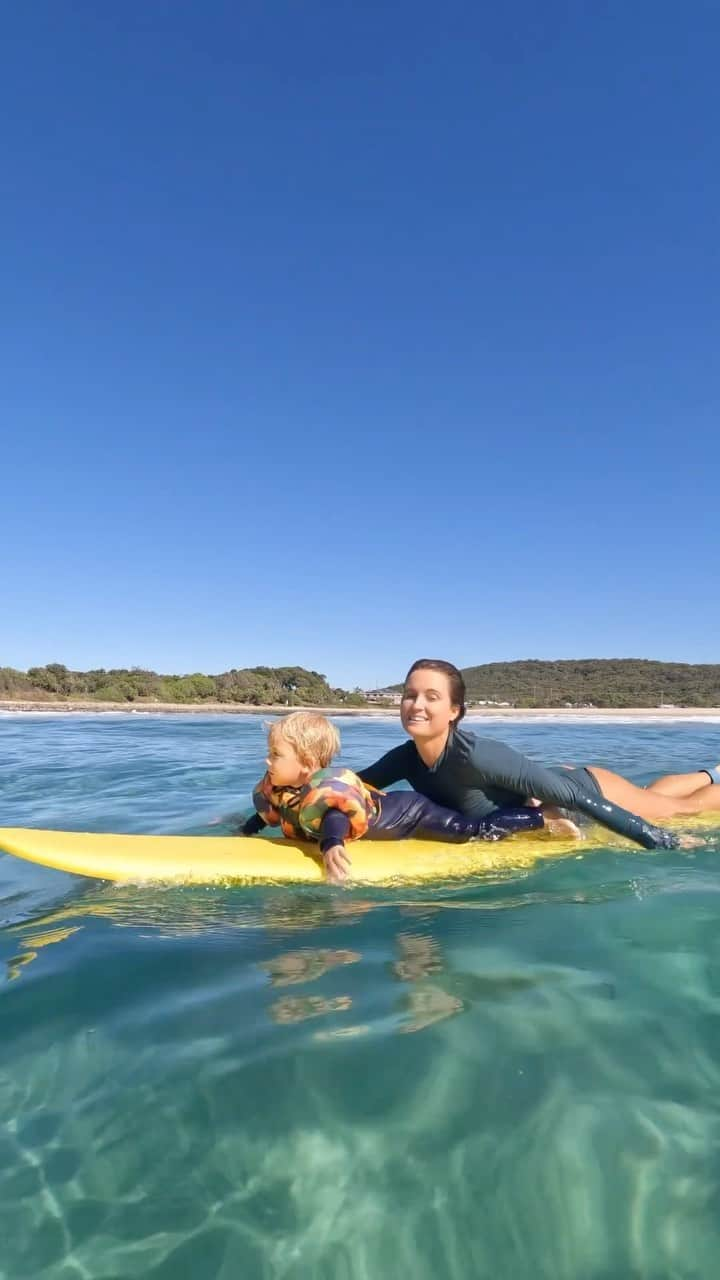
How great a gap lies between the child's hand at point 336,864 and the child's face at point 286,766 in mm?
522

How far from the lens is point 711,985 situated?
7.19 ft

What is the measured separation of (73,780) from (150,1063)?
6.56m

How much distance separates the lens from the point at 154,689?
4403 cm

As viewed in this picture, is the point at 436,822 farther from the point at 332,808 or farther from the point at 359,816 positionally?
the point at 332,808

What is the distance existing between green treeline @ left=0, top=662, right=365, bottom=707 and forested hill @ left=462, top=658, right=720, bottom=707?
12913mm

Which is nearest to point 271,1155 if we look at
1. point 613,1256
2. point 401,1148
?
point 401,1148

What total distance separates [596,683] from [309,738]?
71603 mm

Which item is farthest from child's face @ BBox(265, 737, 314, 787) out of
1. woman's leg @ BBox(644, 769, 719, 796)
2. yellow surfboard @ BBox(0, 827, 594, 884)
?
woman's leg @ BBox(644, 769, 719, 796)

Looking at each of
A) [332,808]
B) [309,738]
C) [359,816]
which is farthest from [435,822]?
[309,738]

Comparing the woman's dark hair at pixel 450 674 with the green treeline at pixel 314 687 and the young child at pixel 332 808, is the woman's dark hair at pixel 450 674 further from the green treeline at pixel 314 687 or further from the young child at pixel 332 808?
the green treeline at pixel 314 687

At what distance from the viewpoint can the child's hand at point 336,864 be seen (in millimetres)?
3361

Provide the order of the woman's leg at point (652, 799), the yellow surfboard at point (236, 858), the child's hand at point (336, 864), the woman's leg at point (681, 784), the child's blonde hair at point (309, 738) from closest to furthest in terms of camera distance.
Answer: the child's hand at point (336, 864), the yellow surfboard at point (236, 858), the child's blonde hair at point (309, 738), the woman's leg at point (652, 799), the woman's leg at point (681, 784)

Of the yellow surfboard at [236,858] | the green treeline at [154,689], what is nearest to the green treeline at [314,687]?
the green treeline at [154,689]

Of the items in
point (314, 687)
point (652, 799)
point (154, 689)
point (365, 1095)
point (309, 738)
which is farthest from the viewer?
point (314, 687)
